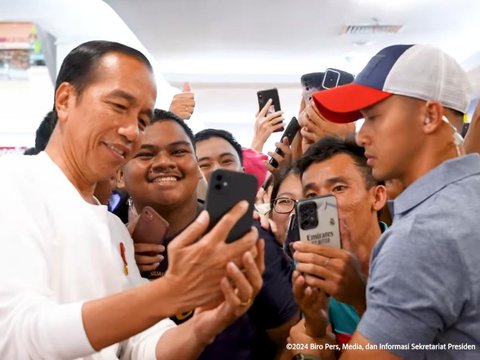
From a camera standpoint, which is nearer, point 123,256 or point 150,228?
point 123,256

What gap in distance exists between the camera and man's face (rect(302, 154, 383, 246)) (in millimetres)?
1549

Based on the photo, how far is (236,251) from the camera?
2.80 feet

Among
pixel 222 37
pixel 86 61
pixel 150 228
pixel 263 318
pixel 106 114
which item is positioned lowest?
pixel 263 318

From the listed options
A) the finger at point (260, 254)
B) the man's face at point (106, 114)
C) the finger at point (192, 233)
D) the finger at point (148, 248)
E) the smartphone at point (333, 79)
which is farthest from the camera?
the smartphone at point (333, 79)

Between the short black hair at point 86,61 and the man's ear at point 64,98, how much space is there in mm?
12

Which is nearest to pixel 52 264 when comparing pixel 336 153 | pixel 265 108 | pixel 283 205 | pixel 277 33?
pixel 336 153

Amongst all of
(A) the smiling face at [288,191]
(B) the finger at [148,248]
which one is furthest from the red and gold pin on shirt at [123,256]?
(A) the smiling face at [288,191]

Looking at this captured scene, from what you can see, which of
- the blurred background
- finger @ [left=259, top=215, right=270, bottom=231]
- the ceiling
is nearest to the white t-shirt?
finger @ [left=259, top=215, right=270, bottom=231]

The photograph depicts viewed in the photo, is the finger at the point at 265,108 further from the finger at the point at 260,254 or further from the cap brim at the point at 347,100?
the finger at the point at 260,254

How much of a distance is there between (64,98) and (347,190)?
88 centimetres

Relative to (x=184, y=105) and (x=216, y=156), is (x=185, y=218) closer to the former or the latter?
(x=216, y=156)

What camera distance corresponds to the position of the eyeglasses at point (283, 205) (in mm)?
2000

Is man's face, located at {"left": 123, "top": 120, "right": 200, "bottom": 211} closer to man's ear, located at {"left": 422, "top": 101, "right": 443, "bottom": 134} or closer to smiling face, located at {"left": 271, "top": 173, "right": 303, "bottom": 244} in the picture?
smiling face, located at {"left": 271, "top": 173, "right": 303, "bottom": 244}

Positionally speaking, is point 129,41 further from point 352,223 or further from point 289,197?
point 352,223
